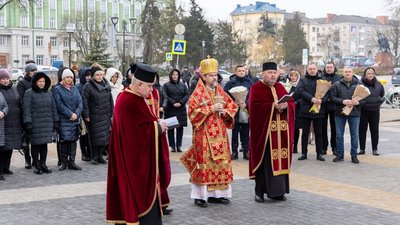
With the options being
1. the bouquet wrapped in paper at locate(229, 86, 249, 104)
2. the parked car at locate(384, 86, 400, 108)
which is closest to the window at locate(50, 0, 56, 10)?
the parked car at locate(384, 86, 400, 108)

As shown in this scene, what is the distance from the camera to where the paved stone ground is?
7.64 metres

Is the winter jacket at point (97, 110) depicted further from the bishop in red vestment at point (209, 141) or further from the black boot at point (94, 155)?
the bishop in red vestment at point (209, 141)

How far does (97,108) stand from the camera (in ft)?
38.8

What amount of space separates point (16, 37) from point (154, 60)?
30.8 metres

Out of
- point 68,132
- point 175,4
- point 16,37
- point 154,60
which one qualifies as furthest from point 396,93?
point 16,37

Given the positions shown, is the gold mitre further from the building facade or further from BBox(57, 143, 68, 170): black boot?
the building facade

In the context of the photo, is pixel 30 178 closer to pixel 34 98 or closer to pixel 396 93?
pixel 34 98

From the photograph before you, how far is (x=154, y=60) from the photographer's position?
67125 mm

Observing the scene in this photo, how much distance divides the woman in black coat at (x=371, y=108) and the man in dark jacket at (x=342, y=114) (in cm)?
82

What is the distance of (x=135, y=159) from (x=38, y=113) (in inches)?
214

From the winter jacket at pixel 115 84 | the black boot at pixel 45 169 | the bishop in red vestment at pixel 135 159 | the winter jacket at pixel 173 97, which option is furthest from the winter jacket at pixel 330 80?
the bishop in red vestment at pixel 135 159

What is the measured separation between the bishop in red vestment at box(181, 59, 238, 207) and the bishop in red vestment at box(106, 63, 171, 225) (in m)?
2.32

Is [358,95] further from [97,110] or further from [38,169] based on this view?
[38,169]

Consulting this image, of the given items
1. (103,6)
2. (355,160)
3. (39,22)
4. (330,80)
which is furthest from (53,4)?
(355,160)
